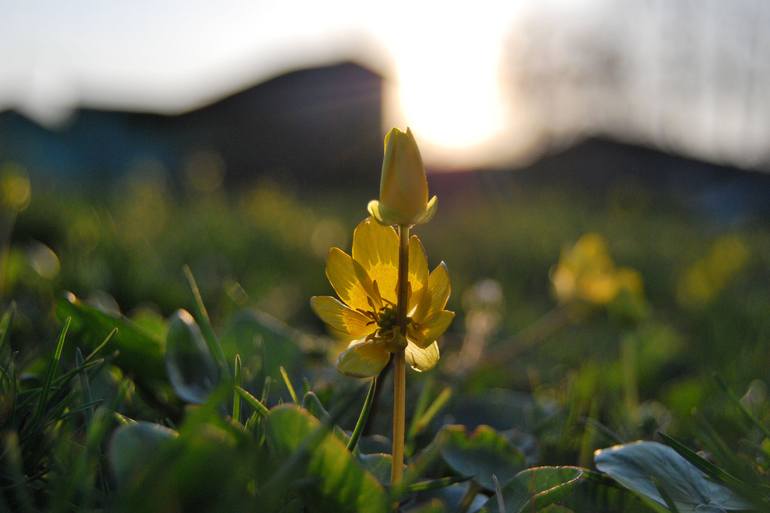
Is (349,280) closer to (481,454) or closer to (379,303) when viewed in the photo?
(379,303)

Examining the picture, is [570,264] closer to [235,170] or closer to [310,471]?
[310,471]

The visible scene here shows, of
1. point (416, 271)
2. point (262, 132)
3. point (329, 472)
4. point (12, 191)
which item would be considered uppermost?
point (416, 271)

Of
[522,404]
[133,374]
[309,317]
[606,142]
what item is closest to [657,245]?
[309,317]

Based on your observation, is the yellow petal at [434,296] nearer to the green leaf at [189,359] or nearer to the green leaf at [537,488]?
the green leaf at [537,488]

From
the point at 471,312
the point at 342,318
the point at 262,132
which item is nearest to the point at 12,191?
the point at 471,312

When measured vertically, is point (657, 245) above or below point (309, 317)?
below

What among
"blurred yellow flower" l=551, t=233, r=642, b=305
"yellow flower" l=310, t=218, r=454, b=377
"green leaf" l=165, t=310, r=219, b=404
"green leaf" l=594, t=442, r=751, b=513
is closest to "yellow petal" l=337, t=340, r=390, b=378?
"yellow flower" l=310, t=218, r=454, b=377

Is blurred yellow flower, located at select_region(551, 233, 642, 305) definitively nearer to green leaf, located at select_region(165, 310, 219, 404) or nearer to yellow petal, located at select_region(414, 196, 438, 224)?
green leaf, located at select_region(165, 310, 219, 404)
